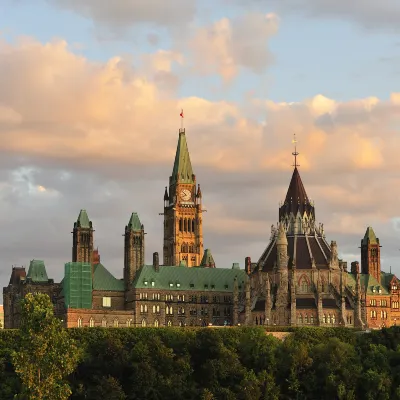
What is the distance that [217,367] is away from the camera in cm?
16625

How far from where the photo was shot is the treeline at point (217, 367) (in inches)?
6393

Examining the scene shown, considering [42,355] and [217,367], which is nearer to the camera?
[42,355]

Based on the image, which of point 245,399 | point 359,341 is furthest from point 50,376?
point 359,341

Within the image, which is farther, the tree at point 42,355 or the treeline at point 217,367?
the treeline at point 217,367

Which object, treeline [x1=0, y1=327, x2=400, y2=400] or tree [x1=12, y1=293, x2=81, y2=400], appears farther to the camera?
treeline [x1=0, y1=327, x2=400, y2=400]

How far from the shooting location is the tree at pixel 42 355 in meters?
138

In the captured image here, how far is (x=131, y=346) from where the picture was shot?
Result: 6841 inches

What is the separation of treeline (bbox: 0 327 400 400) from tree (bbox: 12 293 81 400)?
2009 cm

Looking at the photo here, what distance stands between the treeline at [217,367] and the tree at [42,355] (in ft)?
65.9

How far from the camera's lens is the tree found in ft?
451

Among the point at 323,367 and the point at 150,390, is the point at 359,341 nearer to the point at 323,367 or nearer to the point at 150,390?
the point at 323,367

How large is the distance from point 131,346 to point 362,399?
32.2m

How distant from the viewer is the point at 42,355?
13875cm

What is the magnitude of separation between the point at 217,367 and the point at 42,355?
112 ft
